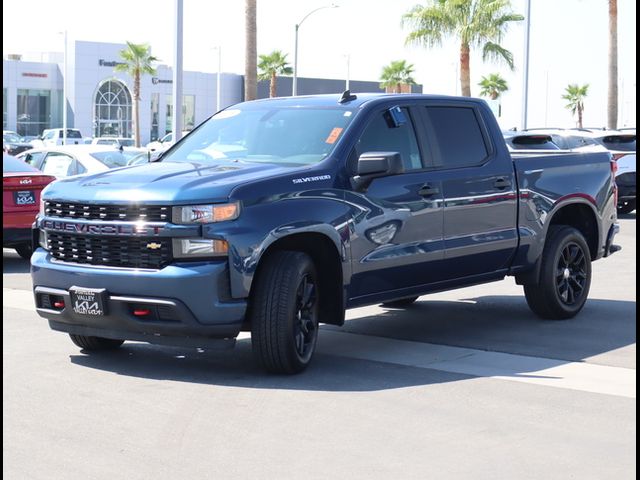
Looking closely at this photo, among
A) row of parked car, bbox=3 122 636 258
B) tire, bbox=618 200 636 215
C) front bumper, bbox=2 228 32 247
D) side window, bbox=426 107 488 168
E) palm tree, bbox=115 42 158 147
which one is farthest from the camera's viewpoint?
palm tree, bbox=115 42 158 147

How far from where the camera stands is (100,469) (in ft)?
18.5

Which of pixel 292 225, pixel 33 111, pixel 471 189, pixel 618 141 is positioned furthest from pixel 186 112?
pixel 292 225

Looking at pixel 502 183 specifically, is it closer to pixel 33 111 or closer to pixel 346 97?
pixel 346 97

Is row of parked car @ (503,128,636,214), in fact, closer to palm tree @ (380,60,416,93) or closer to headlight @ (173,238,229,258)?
headlight @ (173,238,229,258)

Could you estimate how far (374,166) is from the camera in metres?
8.23

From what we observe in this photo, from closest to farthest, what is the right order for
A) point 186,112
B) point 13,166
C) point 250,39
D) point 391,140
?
point 391,140, point 13,166, point 250,39, point 186,112

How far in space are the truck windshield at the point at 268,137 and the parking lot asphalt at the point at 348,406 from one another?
150cm

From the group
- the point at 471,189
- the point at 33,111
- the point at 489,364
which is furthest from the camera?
the point at 33,111

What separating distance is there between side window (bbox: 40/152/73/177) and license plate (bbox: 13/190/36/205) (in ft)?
10.7

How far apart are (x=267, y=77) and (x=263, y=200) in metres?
79.4

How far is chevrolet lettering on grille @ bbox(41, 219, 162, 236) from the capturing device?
7555mm

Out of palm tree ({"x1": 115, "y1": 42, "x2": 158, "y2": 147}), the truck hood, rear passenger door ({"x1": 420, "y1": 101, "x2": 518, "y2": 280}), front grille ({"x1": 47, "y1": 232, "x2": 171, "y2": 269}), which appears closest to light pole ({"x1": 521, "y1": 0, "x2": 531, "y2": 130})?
rear passenger door ({"x1": 420, "y1": 101, "x2": 518, "y2": 280})

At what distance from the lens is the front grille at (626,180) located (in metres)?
25.0

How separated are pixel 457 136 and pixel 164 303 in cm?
323
